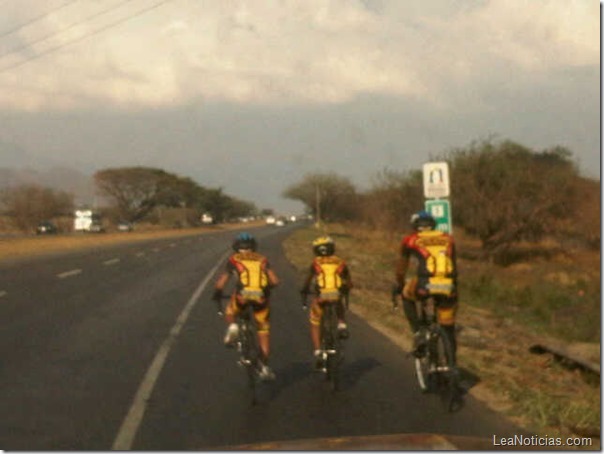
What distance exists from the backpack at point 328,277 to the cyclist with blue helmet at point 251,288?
21.8 inches

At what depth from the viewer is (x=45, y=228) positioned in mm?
74875

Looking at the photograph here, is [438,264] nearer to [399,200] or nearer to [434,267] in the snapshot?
[434,267]

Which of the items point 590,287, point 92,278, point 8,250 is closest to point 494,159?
point 590,287

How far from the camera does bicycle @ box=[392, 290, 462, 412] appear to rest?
8.69 m

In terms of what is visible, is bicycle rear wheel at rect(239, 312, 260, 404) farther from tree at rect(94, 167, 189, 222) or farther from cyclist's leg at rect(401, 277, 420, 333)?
tree at rect(94, 167, 189, 222)

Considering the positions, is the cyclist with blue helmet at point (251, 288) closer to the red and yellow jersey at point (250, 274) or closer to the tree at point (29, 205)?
the red and yellow jersey at point (250, 274)

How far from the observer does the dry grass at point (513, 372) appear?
27.2ft

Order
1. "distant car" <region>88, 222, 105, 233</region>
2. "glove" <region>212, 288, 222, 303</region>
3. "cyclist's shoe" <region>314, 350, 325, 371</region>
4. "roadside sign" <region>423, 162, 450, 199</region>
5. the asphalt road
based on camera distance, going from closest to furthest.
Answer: the asphalt road < "cyclist's shoe" <region>314, 350, 325, 371</region> < "glove" <region>212, 288, 222, 303</region> < "roadside sign" <region>423, 162, 450, 199</region> < "distant car" <region>88, 222, 105, 233</region>

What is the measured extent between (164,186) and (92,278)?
305ft

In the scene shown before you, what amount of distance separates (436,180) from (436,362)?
26.3 feet

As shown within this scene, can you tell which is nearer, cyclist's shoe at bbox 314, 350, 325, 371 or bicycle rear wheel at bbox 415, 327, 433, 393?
bicycle rear wheel at bbox 415, 327, 433, 393

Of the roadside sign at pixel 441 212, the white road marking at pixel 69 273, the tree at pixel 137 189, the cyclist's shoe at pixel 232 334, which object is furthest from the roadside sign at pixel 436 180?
the tree at pixel 137 189

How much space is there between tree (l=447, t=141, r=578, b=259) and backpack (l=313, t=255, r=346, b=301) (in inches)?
1166

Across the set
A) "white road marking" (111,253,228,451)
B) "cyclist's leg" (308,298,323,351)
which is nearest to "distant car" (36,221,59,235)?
"white road marking" (111,253,228,451)
